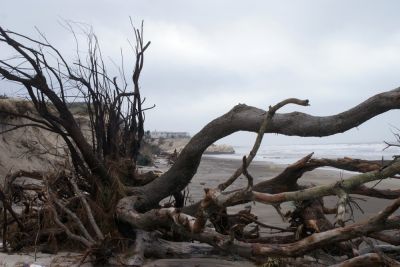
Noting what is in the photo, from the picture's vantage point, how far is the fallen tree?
3.29 meters

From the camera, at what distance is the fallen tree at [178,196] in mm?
3295

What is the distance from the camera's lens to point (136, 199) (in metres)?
4.93

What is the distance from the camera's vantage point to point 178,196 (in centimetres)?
555

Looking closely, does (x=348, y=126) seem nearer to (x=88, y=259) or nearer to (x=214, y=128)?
(x=214, y=128)

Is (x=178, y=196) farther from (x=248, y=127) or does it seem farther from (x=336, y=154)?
(x=336, y=154)

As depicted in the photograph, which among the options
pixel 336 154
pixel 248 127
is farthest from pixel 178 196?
pixel 336 154

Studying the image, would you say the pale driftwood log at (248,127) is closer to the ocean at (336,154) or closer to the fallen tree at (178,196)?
the fallen tree at (178,196)

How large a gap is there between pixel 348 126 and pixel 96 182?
111 inches

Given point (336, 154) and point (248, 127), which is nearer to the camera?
point (248, 127)

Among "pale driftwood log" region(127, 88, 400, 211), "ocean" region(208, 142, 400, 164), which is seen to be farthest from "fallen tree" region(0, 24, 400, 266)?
"ocean" region(208, 142, 400, 164)

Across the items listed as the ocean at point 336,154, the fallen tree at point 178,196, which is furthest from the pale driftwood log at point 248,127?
the ocean at point 336,154

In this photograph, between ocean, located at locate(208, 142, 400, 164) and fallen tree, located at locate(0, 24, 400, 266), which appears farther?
ocean, located at locate(208, 142, 400, 164)

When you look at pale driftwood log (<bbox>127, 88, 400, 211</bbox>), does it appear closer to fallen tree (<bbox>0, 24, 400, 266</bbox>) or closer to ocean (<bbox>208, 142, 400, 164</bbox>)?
fallen tree (<bbox>0, 24, 400, 266</bbox>)

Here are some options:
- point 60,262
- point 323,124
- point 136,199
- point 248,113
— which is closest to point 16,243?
point 60,262
